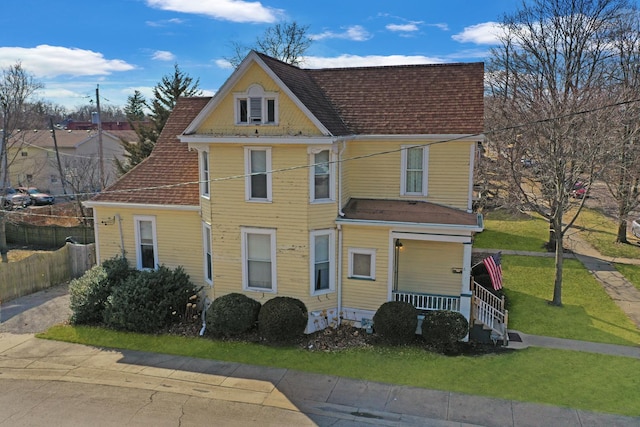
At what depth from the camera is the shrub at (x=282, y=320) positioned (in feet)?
47.1

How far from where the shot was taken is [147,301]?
1549 cm

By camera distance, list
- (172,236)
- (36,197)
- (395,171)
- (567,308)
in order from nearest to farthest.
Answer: (395,171), (172,236), (567,308), (36,197)

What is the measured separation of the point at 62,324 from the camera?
1642 cm

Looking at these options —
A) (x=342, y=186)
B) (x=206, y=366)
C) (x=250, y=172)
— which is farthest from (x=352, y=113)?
(x=206, y=366)

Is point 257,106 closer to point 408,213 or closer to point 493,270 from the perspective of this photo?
point 408,213

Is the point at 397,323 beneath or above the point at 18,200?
beneath

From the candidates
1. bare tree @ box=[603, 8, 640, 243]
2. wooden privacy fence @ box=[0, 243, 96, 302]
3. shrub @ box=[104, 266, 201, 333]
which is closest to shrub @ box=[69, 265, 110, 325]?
shrub @ box=[104, 266, 201, 333]

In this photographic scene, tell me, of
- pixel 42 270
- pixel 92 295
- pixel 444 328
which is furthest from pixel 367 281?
pixel 42 270

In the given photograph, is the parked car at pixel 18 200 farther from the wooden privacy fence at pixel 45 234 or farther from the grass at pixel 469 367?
the grass at pixel 469 367

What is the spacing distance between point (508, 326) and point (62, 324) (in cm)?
1580

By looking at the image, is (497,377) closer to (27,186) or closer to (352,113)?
(352,113)

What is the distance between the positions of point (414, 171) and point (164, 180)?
941 cm

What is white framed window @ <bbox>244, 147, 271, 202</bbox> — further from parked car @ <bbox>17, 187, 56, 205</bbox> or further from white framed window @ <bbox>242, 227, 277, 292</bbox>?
parked car @ <bbox>17, 187, 56, 205</bbox>

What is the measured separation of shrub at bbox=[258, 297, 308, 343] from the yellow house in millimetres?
706
